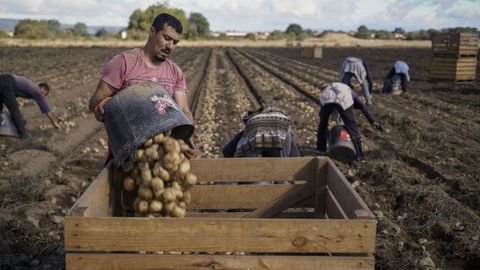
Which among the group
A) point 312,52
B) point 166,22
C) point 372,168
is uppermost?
point 312,52

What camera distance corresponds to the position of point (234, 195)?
3328 millimetres

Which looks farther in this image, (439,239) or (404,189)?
(404,189)

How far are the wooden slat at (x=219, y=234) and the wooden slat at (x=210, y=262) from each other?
0.11 ft

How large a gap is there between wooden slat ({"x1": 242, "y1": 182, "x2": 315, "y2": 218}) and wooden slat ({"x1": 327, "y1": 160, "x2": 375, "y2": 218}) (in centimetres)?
16

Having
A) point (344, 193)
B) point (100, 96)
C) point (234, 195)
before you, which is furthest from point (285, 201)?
point (100, 96)

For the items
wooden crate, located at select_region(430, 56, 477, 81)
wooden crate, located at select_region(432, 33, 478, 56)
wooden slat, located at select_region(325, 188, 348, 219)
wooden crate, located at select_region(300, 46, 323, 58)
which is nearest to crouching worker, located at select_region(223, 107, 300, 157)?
wooden slat, located at select_region(325, 188, 348, 219)

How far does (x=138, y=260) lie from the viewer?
6.81 ft

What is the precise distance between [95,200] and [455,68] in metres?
17.5

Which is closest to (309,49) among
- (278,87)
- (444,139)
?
(278,87)

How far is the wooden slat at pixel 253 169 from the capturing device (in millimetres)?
3182

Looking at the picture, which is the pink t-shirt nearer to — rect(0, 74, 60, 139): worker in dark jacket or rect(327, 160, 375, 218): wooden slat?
rect(327, 160, 375, 218): wooden slat

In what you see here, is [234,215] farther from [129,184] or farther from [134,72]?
[134,72]

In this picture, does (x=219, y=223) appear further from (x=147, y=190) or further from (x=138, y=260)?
(x=147, y=190)

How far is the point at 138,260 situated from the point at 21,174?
5051mm
